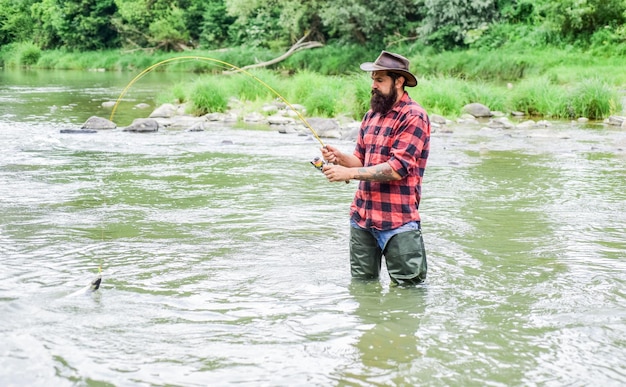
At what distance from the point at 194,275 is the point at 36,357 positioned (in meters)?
1.59

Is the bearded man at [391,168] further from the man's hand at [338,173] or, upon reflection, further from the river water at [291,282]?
the river water at [291,282]

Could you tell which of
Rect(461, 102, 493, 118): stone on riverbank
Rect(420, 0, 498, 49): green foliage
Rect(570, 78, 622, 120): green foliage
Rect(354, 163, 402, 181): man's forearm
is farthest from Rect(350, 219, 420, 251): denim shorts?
Rect(420, 0, 498, 49): green foliage

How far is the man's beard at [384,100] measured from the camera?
4.42m

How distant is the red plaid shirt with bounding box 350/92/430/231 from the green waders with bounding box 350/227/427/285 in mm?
99

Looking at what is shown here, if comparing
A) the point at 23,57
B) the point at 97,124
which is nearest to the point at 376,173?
the point at 97,124

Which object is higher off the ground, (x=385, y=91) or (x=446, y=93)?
(x=385, y=91)

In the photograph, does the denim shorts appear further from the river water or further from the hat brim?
the hat brim

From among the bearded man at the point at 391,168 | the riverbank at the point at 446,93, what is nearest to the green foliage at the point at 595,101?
the riverbank at the point at 446,93

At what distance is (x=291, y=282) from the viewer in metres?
5.11

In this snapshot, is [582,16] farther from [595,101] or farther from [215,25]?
[215,25]

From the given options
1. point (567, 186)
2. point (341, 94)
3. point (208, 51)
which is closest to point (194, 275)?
point (567, 186)

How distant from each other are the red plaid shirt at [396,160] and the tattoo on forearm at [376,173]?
0.04 m

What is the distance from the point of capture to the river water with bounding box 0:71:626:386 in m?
3.71

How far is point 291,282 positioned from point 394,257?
86 cm
